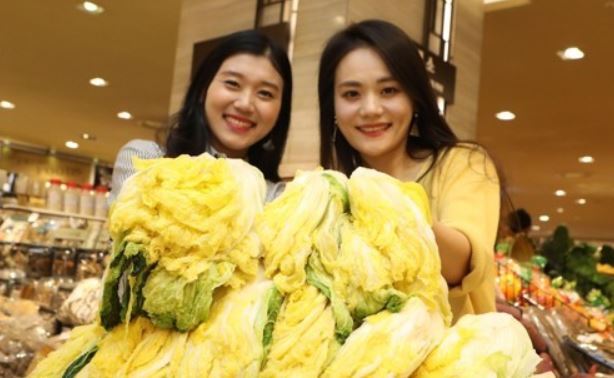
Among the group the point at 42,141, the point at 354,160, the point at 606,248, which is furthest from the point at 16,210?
the point at 42,141

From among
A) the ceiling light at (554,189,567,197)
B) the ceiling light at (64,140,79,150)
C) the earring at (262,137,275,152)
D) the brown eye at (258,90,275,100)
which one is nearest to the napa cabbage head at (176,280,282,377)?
the brown eye at (258,90,275,100)

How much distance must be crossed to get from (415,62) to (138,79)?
6.25 m

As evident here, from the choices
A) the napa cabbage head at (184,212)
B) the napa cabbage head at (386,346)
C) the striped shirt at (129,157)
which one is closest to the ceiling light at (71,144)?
the striped shirt at (129,157)

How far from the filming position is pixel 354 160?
4.59 ft

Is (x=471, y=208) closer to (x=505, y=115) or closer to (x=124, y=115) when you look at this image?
(x=505, y=115)

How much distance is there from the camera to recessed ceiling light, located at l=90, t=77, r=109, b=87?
718 centimetres

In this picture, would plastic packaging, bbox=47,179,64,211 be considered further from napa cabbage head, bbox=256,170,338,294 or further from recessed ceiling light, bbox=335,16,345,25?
Result: napa cabbage head, bbox=256,170,338,294

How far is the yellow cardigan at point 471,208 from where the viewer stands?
956mm

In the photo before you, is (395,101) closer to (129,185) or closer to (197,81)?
(197,81)

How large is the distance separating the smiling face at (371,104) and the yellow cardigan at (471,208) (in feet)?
0.32

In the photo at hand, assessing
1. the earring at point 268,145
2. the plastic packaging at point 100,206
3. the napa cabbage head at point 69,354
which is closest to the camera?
the napa cabbage head at point 69,354

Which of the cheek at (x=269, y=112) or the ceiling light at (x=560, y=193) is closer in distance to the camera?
the cheek at (x=269, y=112)

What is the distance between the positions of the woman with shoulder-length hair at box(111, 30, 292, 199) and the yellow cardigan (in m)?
Result: 0.39

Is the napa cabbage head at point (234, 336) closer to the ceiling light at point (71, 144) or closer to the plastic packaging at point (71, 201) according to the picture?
the plastic packaging at point (71, 201)
